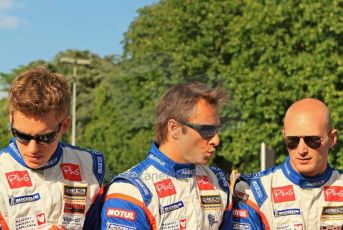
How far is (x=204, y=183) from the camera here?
219 inches

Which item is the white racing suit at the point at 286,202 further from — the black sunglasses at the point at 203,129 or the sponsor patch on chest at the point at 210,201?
the black sunglasses at the point at 203,129

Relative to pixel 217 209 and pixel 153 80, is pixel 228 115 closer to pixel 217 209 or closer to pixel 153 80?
pixel 153 80

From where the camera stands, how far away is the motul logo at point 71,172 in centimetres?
541

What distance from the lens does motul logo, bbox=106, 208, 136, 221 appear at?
5133mm

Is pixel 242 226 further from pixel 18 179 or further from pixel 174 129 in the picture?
pixel 18 179

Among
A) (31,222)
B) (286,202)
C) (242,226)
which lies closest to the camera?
(31,222)

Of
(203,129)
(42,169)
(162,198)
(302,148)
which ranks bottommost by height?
(162,198)

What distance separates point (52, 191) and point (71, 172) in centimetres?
22

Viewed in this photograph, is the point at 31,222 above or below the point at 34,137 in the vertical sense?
below

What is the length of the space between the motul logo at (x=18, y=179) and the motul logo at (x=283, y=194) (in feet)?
5.85

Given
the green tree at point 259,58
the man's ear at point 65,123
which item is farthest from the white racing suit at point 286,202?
the green tree at point 259,58

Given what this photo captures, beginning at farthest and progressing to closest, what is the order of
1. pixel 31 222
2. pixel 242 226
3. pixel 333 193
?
pixel 333 193, pixel 242 226, pixel 31 222

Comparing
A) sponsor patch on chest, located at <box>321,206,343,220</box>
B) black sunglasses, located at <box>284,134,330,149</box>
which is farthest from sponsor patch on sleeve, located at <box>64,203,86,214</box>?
sponsor patch on chest, located at <box>321,206,343,220</box>

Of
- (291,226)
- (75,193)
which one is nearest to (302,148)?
(291,226)
